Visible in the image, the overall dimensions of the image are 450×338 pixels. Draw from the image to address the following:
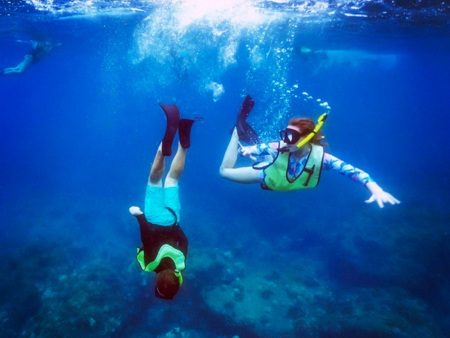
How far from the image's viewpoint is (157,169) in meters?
5.74

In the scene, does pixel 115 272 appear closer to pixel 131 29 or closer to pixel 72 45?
pixel 131 29

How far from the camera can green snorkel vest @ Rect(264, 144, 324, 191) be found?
510cm

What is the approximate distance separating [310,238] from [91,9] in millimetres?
18070

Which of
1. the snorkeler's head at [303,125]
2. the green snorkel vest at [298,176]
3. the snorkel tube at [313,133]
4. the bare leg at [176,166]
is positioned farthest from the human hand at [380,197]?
the bare leg at [176,166]

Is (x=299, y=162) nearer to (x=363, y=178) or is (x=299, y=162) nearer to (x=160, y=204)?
(x=363, y=178)

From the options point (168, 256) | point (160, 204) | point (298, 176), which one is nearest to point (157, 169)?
point (160, 204)

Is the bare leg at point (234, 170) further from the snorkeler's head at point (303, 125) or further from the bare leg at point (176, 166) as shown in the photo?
the snorkeler's head at point (303, 125)

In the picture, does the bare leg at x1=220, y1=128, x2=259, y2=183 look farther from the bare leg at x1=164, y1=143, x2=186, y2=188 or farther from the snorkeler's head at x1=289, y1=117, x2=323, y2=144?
the snorkeler's head at x1=289, y1=117, x2=323, y2=144

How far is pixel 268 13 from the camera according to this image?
55.5 ft

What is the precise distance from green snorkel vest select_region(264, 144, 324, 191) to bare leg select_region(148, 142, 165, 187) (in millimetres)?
1945

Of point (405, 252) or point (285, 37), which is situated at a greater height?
point (285, 37)

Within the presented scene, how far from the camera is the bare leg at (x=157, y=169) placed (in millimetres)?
5629

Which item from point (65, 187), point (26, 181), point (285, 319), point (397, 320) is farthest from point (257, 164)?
point (26, 181)

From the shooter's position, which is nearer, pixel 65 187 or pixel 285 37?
pixel 285 37
